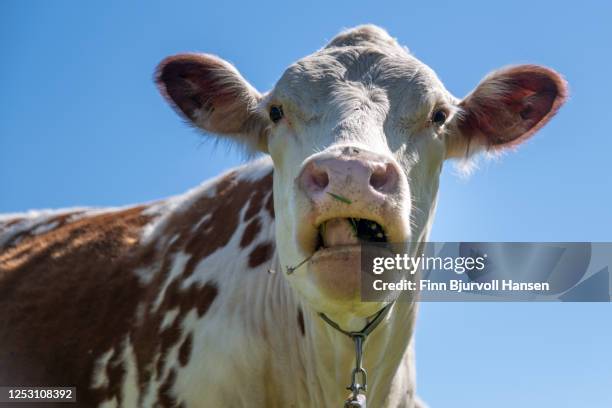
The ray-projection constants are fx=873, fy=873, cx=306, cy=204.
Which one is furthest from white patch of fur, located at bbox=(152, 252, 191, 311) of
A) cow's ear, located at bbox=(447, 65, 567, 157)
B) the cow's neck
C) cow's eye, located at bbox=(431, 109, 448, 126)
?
cow's eye, located at bbox=(431, 109, 448, 126)

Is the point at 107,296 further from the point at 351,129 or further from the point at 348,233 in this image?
the point at 348,233

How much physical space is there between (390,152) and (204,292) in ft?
6.46

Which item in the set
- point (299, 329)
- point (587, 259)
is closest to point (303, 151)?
point (299, 329)

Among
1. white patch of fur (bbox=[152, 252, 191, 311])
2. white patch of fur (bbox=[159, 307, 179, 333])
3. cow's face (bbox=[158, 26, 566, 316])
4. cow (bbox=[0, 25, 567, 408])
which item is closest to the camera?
cow's face (bbox=[158, 26, 566, 316])

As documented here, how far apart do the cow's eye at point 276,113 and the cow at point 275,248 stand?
14 mm

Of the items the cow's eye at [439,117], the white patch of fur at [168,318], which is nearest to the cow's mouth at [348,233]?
the cow's eye at [439,117]

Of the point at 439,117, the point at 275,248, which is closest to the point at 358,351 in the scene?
the point at 275,248

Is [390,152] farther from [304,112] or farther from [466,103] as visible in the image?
[466,103]

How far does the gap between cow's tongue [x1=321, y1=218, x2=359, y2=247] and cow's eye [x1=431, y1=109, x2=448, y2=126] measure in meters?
1.25

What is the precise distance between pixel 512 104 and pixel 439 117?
34.9 inches

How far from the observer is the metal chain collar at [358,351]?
4.69 m

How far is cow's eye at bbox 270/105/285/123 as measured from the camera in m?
5.18

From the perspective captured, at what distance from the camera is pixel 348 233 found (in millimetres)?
4086

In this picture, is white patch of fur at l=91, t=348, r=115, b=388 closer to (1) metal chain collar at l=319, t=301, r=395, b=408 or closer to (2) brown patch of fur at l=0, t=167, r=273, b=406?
(2) brown patch of fur at l=0, t=167, r=273, b=406
